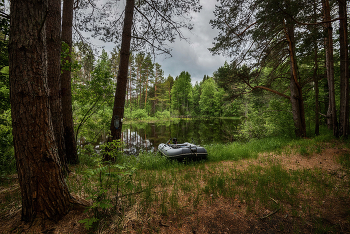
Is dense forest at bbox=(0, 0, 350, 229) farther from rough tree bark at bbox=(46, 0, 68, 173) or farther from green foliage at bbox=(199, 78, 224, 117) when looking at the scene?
green foliage at bbox=(199, 78, 224, 117)

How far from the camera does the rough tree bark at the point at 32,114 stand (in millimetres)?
1551

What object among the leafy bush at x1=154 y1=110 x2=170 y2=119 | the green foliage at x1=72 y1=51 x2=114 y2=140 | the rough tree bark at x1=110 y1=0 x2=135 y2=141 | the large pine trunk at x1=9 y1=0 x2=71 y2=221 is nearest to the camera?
the large pine trunk at x1=9 y1=0 x2=71 y2=221

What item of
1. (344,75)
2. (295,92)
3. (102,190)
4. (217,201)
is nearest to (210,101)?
(295,92)

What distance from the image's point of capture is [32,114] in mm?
1608

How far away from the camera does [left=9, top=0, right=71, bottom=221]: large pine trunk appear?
1.55 metres

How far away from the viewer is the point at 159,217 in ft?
7.16

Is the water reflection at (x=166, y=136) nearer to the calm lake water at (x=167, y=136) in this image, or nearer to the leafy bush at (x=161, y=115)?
the calm lake water at (x=167, y=136)

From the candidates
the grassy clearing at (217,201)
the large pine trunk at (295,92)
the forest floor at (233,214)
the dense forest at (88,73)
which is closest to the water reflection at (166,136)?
the dense forest at (88,73)

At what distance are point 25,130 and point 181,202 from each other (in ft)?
8.28

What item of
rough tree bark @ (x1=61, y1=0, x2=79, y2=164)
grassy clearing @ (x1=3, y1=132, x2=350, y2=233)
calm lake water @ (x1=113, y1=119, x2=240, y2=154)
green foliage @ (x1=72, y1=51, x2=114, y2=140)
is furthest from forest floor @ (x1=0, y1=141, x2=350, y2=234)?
calm lake water @ (x1=113, y1=119, x2=240, y2=154)

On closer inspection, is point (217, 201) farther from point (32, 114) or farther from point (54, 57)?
point (54, 57)

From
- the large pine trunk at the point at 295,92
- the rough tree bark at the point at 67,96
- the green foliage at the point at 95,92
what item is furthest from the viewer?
the large pine trunk at the point at 295,92

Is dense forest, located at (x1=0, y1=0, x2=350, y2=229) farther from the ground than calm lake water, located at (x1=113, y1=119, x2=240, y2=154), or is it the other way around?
dense forest, located at (x1=0, y1=0, x2=350, y2=229)

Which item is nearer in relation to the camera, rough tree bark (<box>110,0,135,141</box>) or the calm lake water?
Result: rough tree bark (<box>110,0,135,141</box>)
